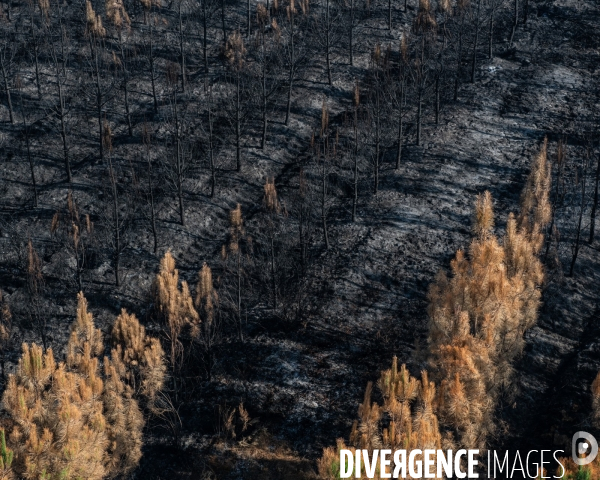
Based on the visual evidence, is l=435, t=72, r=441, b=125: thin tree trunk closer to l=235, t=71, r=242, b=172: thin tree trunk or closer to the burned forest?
the burned forest

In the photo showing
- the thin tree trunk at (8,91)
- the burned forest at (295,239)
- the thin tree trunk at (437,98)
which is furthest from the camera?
the thin tree trunk at (437,98)

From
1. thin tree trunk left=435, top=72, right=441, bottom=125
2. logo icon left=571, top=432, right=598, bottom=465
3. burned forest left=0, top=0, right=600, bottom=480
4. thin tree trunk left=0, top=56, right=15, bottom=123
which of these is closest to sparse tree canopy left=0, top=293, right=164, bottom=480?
burned forest left=0, top=0, right=600, bottom=480

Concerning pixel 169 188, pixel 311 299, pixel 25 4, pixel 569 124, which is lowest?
pixel 311 299

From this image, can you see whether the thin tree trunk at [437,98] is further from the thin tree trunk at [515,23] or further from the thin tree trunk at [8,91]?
the thin tree trunk at [8,91]

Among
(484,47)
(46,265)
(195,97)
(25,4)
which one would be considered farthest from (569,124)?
(25,4)

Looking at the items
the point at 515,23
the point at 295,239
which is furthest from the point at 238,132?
the point at 515,23

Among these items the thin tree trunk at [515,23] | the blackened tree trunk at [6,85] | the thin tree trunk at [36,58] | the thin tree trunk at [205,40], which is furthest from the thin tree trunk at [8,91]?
the thin tree trunk at [515,23]

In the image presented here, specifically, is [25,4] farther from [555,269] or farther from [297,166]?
[555,269]
